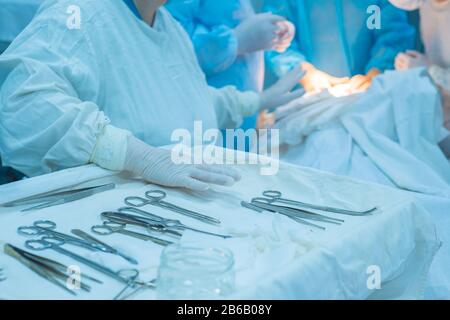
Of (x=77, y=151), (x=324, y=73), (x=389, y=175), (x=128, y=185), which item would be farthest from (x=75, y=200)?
Result: (x=324, y=73)

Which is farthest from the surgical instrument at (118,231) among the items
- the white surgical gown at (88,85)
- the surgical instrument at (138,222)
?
the white surgical gown at (88,85)

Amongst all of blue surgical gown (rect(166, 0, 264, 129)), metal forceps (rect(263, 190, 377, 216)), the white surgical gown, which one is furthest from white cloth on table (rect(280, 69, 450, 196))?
metal forceps (rect(263, 190, 377, 216))

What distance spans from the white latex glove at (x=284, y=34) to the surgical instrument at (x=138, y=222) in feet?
6.65

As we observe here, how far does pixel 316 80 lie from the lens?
3117mm

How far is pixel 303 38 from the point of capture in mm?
3225

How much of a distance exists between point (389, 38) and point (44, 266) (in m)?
2.58

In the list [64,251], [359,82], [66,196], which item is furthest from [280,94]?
[64,251]

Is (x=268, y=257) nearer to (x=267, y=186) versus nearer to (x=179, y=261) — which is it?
(x=179, y=261)

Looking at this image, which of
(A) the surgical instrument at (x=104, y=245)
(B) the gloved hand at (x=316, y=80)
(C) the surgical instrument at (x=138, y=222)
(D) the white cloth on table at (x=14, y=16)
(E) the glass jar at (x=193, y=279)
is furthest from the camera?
(B) the gloved hand at (x=316, y=80)

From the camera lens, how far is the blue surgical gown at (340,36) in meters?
3.12

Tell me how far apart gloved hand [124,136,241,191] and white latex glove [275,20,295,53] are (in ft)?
5.62

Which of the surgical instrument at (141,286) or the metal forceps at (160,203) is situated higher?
the surgical instrument at (141,286)

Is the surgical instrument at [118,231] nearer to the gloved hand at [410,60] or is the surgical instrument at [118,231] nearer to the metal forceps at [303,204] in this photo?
the metal forceps at [303,204]

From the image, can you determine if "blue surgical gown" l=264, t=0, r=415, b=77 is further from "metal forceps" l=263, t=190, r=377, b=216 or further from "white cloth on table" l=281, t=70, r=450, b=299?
"metal forceps" l=263, t=190, r=377, b=216
